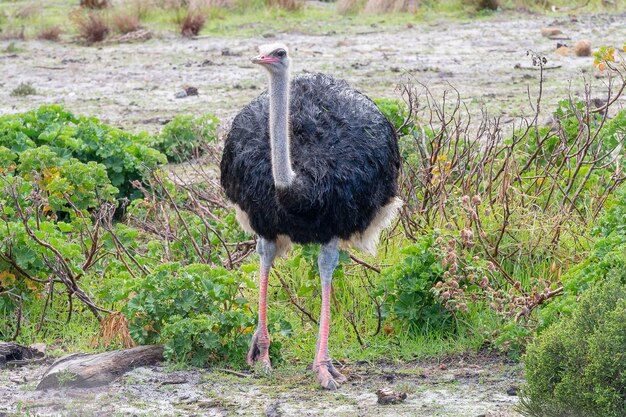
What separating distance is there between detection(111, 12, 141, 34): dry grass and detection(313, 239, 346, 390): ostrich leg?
11.3 meters

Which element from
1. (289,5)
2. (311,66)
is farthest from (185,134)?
(289,5)

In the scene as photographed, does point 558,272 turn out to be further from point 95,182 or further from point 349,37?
point 349,37

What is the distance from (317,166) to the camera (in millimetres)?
5973

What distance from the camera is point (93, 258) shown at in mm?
7691

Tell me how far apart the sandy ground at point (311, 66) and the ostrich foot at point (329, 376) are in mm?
5805

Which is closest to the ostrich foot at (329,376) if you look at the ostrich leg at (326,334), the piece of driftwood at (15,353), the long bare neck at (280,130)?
the ostrich leg at (326,334)

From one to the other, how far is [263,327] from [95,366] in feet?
2.79

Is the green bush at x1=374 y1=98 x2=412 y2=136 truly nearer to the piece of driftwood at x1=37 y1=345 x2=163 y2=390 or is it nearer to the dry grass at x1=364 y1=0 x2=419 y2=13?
the piece of driftwood at x1=37 y1=345 x2=163 y2=390

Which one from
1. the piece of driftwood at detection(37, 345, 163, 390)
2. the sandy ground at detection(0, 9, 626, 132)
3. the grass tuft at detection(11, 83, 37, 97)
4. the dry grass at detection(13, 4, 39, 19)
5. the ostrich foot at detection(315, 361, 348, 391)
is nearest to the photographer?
the piece of driftwood at detection(37, 345, 163, 390)

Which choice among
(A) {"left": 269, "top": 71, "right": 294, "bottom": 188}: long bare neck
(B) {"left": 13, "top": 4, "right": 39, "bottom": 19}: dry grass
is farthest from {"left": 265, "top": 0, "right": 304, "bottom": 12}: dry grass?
(A) {"left": 269, "top": 71, "right": 294, "bottom": 188}: long bare neck

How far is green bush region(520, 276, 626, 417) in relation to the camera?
14.5 feet

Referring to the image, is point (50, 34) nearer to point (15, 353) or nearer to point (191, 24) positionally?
point (191, 24)

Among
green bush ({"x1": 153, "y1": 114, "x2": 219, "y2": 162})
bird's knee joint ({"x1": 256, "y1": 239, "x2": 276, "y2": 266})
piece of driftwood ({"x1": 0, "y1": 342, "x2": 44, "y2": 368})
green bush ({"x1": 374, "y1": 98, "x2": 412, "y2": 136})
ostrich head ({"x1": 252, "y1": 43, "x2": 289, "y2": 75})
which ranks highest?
ostrich head ({"x1": 252, "y1": 43, "x2": 289, "y2": 75})

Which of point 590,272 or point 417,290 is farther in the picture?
point 417,290
